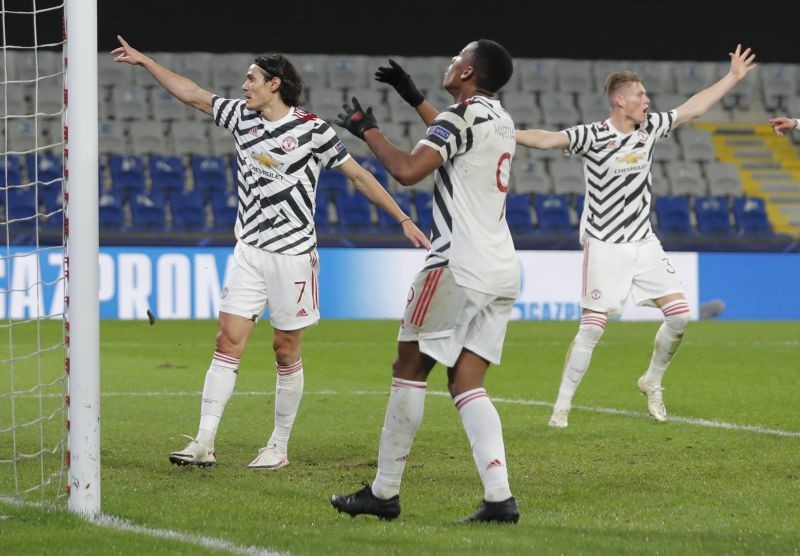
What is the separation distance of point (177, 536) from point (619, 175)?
15.1 ft

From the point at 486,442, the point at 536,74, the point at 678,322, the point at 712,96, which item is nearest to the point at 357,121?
the point at 486,442

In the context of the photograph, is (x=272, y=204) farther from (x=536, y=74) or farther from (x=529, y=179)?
(x=536, y=74)

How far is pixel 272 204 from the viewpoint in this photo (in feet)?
20.8

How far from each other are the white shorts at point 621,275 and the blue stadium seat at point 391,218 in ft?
41.1

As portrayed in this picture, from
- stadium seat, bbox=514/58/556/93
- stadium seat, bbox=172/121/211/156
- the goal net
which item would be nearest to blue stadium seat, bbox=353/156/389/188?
stadium seat, bbox=172/121/211/156

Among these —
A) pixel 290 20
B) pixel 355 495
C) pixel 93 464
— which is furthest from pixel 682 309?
pixel 290 20

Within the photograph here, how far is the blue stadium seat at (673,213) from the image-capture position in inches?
875

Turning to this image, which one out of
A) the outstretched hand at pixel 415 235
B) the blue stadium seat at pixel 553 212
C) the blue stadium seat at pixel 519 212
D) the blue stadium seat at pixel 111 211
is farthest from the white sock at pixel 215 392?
the blue stadium seat at pixel 553 212

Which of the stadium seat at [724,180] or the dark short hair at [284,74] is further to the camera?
the stadium seat at [724,180]

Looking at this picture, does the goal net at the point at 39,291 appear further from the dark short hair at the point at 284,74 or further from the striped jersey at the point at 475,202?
the striped jersey at the point at 475,202

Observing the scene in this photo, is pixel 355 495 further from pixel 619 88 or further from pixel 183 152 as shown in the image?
pixel 183 152

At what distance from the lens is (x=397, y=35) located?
26.9m

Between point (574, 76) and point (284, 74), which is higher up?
point (574, 76)

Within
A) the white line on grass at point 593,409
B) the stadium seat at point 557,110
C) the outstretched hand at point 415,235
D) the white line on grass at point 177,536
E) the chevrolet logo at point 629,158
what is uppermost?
the stadium seat at point 557,110
